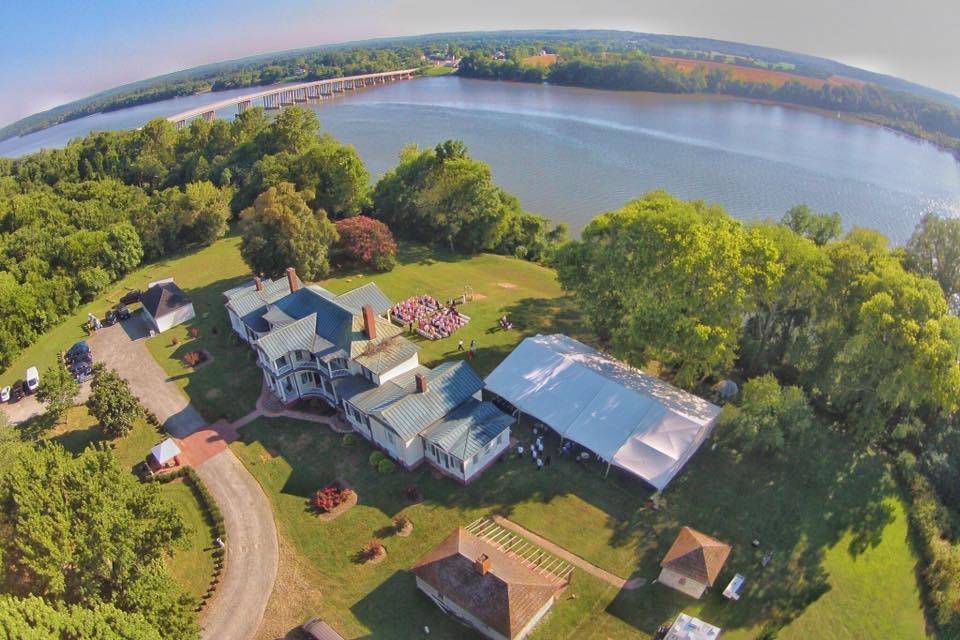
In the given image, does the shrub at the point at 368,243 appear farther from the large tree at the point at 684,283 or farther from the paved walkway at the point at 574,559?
the paved walkway at the point at 574,559

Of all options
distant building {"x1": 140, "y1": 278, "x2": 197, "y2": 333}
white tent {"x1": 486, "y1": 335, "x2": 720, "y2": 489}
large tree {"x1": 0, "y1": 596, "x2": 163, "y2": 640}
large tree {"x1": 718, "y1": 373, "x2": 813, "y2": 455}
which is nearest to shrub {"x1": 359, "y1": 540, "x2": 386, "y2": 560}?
large tree {"x1": 0, "y1": 596, "x2": 163, "y2": 640}

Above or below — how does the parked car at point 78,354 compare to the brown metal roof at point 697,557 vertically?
above

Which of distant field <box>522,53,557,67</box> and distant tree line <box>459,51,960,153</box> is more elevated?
distant field <box>522,53,557,67</box>

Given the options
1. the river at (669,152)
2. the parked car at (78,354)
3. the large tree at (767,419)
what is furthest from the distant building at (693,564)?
the river at (669,152)

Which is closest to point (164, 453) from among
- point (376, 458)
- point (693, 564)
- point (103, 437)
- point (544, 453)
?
point (103, 437)

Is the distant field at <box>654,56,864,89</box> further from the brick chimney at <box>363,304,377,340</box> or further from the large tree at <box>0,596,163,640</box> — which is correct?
the large tree at <box>0,596,163,640</box>

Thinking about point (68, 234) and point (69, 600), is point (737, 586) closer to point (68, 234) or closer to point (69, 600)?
point (69, 600)

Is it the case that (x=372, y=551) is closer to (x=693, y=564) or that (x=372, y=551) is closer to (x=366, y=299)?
(x=693, y=564)
